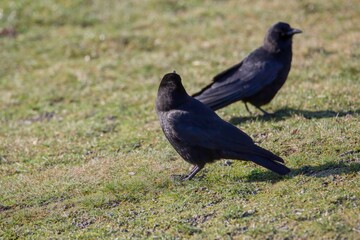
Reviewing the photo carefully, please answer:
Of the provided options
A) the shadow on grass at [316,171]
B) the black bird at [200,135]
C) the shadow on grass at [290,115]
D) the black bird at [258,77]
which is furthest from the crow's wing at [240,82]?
the shadow on grass at [316,171]

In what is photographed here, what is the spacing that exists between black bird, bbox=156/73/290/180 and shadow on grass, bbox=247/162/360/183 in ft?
0.69

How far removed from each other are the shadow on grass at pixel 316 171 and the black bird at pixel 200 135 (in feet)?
0.69

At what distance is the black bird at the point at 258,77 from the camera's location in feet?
32.4

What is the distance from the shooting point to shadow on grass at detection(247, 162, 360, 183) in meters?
7.25

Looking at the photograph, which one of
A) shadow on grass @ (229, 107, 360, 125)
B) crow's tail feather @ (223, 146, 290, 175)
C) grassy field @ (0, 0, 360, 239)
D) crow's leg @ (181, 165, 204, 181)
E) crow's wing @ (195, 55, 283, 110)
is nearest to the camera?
grassy field @ (0, 0, 360, 239)

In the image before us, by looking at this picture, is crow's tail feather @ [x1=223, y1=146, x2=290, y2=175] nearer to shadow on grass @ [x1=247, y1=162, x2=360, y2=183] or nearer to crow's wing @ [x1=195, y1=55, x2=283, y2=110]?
shadow on grass @ [x1=247, y1=162, x2=360, y2=183]

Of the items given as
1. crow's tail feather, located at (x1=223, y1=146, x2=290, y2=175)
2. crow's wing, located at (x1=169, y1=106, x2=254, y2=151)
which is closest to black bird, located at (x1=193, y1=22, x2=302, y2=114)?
crow's wing, located at (x1=169, y1=106, x2=254, y2=151)

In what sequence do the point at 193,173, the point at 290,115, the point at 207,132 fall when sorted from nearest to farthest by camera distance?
the point at 207,132, the point at 193,173, the point at 290,115

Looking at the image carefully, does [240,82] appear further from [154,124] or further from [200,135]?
[200,135]

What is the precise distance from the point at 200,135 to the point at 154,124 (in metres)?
2.81

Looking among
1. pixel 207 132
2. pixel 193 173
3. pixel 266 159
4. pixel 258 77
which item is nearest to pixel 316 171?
pixel 266 159

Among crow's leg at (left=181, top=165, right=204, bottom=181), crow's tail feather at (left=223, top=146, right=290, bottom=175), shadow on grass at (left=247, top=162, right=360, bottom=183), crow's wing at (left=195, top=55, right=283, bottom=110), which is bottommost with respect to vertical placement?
shadow on grass at (left=247, top=162, right=360, bottom=183)

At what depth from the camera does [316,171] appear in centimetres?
739

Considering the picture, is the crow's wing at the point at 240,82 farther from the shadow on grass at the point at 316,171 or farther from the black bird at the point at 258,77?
the shadow on grass at the point at 316,171
